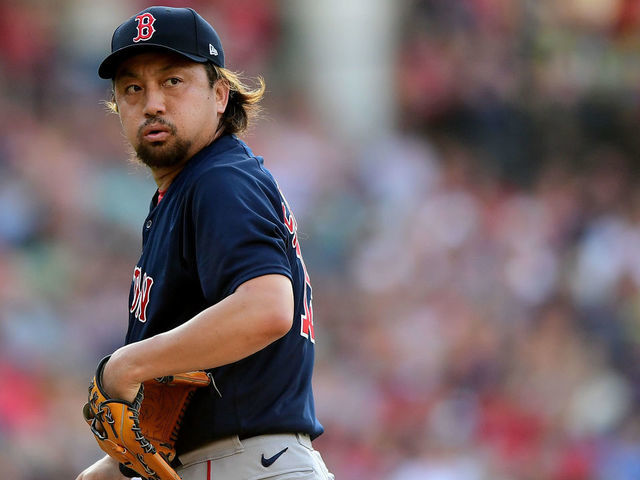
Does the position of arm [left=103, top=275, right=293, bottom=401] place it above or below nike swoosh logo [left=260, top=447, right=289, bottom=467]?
above

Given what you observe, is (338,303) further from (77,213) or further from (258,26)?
(258,26)

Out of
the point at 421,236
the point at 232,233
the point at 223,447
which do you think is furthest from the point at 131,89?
the point at 421,236

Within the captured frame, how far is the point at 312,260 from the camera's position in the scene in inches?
404

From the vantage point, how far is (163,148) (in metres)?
2.99

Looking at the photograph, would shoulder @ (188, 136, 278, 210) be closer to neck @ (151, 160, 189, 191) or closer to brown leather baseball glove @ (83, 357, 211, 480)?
neck @ (151, 160, 189, 191)

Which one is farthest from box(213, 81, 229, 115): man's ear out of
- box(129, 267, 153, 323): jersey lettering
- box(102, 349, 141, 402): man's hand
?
box(102, 349, 141, 402): man's hand

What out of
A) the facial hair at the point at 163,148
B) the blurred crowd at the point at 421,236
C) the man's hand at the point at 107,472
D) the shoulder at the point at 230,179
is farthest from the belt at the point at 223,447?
the blurred crowd at the point at 421,236

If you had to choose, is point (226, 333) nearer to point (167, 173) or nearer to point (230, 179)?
point (230, 179)

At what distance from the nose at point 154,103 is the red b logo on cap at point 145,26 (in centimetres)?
14

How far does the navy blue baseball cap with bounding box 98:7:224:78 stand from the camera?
2926 millimetres

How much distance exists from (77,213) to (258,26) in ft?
12.6

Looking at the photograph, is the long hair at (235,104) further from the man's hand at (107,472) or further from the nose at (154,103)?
the man's hand at (107,472)

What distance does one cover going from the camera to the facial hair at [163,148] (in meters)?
2.98

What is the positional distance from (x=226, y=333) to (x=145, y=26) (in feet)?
2.93
